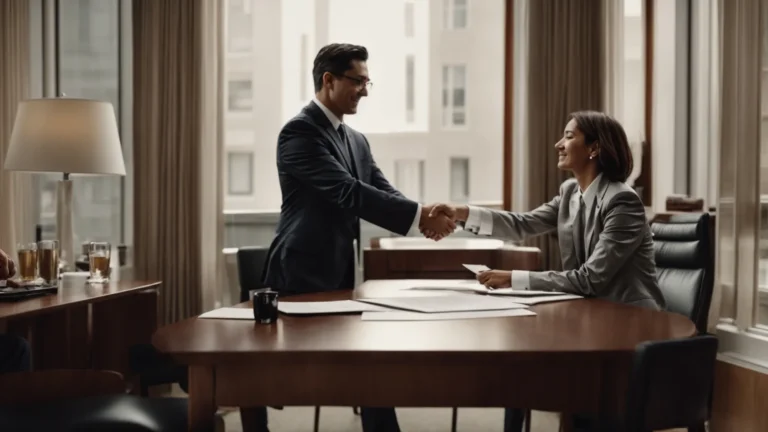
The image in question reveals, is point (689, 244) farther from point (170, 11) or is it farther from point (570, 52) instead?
point (170, 11)

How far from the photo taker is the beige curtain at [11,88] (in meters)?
4.11

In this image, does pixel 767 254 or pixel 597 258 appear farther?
pixel 767 254

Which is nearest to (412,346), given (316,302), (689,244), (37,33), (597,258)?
(316,302)

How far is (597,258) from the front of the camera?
7.57ft

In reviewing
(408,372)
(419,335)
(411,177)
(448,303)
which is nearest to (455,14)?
(411,177)

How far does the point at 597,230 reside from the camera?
7.97 feet

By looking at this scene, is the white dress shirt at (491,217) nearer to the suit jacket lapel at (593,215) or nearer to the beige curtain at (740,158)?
the suit jacket lapel at (593,215)

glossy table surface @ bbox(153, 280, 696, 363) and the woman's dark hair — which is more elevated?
the woman's dark hair

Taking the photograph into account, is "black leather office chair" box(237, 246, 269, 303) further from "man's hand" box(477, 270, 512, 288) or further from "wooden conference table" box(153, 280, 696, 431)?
"wooden conference table" box(153, 280, 696, 431)

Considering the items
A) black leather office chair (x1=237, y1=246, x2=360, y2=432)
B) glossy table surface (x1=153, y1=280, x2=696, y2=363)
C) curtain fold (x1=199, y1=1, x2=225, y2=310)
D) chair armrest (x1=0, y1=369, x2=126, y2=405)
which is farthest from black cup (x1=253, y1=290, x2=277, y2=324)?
curtain fold (x1=199, y1=1, x2=225, y2=310)

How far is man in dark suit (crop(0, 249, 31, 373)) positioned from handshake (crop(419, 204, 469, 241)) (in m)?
1.45

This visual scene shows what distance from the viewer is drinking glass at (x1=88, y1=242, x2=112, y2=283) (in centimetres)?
310

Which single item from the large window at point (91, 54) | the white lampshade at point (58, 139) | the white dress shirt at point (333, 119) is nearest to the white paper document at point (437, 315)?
the white dress shirt at point (333, 119)

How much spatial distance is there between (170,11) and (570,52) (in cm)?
221
